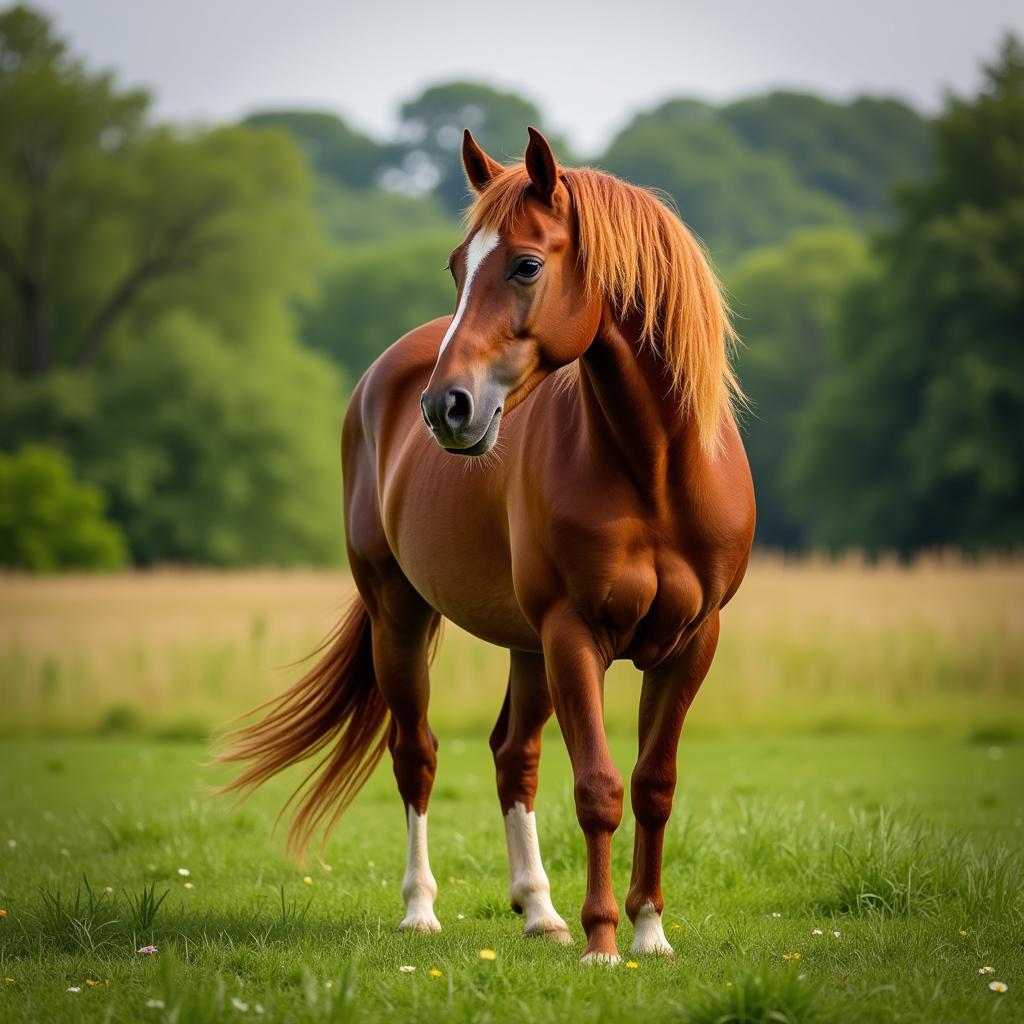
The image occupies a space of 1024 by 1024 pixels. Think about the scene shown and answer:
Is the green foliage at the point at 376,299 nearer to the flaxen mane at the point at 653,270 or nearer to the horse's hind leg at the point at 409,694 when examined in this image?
the horse's hind leg at the point at 409,694

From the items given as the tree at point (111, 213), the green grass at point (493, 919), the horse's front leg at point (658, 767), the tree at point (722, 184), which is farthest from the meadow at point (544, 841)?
the tree at point (722, 184)

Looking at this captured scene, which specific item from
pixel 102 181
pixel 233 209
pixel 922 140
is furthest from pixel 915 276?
pixel 922 140

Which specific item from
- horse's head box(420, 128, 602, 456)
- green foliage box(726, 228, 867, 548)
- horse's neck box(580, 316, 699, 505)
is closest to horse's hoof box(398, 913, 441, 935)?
horse's neck box(580, 316, 699, 505)

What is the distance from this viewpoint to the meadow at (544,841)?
159 inches

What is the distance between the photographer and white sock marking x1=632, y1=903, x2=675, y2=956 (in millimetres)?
4602

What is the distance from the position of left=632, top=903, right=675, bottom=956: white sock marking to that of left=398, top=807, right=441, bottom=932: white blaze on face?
97 cm

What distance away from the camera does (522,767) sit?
5.50 m

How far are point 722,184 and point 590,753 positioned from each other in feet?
227

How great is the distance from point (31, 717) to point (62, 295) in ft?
82.4

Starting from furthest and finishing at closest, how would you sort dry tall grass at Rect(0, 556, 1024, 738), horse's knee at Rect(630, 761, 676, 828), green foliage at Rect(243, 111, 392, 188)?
green foliage at Rect(243, 111, 392, 188)
dry tall grass at Rect(0, 556, 1024, 738)
horse's knee at Rect(630, 761, 676, 828)

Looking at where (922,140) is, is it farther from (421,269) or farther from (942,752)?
(942,752)

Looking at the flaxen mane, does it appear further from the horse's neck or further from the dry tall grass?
the dry tall grass

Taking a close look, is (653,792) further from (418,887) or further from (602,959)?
(418,887)

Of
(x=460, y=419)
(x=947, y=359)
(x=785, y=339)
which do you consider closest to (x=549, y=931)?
(x=460, y=419)
